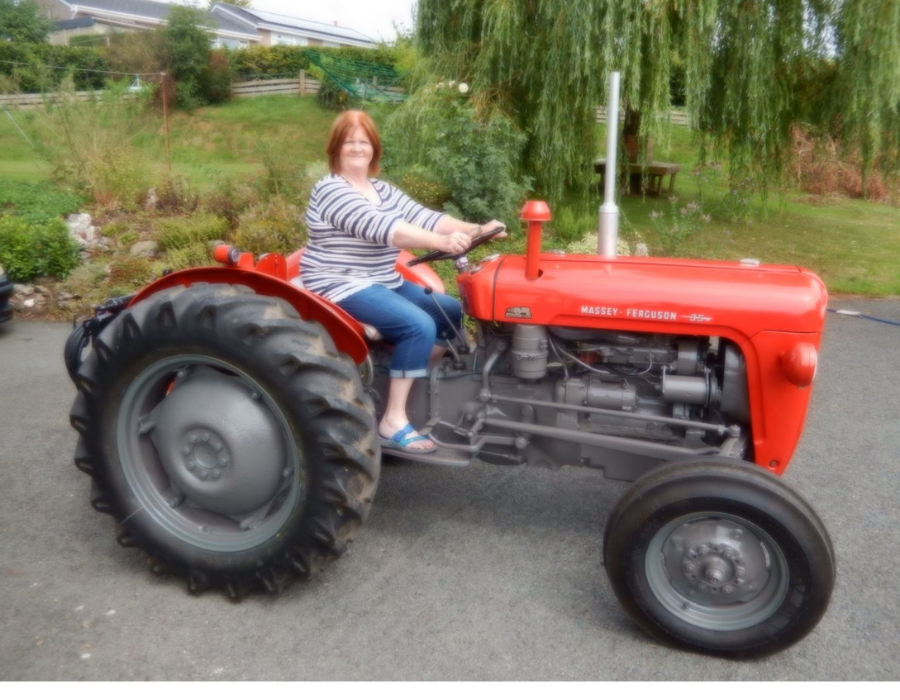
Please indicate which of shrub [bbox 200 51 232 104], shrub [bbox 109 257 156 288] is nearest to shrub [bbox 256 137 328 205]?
shrub [bbox 109 257 156 288]

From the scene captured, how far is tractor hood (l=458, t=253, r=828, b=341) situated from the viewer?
111 inches

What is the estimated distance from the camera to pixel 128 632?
2.75 meters

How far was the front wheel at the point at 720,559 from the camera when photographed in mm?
2480

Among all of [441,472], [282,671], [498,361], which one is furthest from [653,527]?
[441,472]

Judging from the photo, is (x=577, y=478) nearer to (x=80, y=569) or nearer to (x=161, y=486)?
(x=161, y=486)

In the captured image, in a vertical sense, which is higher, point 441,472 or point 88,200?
point 88,200

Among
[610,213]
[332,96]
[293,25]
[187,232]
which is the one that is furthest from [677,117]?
[293,25]

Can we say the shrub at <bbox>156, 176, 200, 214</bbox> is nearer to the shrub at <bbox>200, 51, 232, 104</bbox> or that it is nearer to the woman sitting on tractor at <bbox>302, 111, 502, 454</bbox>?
the woman sitting on tractor at <bbox>302, 111, 502, 454</bbox>

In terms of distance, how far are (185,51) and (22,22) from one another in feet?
40.1

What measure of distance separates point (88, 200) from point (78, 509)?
7.09m

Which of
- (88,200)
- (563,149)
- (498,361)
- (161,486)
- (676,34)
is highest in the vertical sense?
(676,34)

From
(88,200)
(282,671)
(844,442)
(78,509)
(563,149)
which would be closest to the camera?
(282,671)

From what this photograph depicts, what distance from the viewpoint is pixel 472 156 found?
8.55 metres

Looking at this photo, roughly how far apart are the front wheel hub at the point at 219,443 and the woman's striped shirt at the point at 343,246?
2.00 ft
